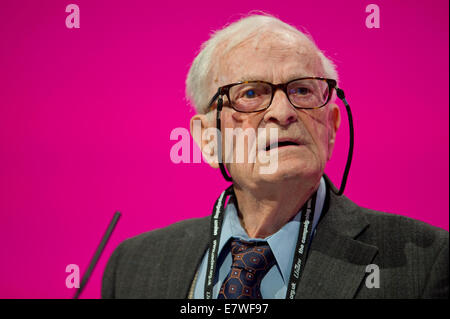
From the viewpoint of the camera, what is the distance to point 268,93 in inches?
59.4

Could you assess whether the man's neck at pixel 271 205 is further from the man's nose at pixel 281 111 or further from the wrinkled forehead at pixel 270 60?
the wrinkled forehead at pixel 270 60

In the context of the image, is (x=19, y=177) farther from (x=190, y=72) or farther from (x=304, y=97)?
(x=304, y=97)

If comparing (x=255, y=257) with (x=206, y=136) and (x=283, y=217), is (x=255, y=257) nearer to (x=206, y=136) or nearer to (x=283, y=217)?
(x=283, y=217)

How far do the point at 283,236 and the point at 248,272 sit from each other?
0.50 feet

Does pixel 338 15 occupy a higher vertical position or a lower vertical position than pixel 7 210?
higher

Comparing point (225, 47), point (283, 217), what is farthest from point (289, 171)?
point (225, 47)

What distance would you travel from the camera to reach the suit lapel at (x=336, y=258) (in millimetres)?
1363

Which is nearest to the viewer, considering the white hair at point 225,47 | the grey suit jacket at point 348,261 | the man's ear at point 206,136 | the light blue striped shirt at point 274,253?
the grey suit jacket at point 348,261

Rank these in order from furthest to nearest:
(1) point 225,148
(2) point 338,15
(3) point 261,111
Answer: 1. (2) point 338,15
2. (1) point 225,148
3. (3) point 261,111

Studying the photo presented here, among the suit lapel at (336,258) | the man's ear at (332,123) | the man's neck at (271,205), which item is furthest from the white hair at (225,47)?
the suit lapel at (336,258)

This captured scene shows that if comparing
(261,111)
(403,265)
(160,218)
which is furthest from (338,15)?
(160,218)

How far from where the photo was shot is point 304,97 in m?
1.53
